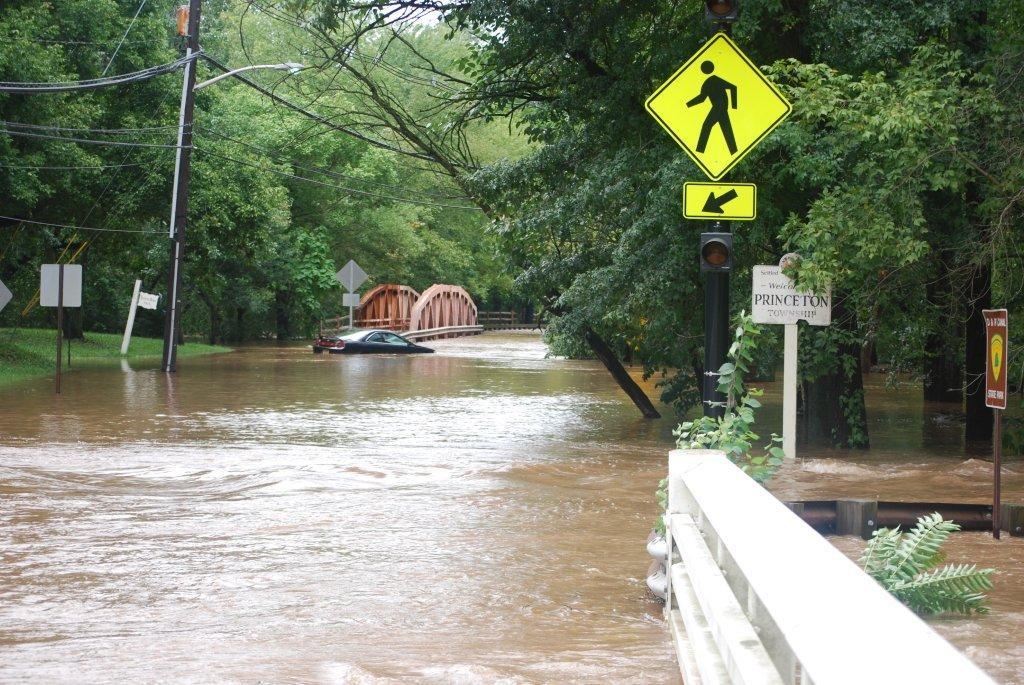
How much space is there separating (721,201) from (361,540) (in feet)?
12.4

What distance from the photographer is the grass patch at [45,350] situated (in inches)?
1286

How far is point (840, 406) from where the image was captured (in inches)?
702

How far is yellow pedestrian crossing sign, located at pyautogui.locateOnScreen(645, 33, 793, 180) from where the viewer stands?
1016 cm

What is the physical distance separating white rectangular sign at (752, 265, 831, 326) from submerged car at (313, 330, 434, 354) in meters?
35.7

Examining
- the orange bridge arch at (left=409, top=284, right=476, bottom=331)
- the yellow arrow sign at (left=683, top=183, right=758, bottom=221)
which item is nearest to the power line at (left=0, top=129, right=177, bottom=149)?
the yellow arrow sign at (left=683, top=183, right=758, bottom=221)

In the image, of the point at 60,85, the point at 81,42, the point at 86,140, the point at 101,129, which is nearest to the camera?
the point at 60,85

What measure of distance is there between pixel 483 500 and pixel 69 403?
540 inches

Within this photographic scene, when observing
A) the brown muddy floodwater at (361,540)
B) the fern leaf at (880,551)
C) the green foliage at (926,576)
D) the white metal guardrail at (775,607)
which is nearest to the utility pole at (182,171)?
the brown muddy floodwater at (361,540)

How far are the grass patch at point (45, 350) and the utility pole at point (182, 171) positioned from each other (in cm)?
313

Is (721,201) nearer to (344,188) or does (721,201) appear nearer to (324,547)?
(324,547)

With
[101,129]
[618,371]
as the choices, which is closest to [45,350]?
[101,129]

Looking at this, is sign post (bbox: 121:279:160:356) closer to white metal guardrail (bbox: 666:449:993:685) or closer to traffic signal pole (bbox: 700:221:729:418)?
traffic signal pole (bbox: 700:221:729:418)

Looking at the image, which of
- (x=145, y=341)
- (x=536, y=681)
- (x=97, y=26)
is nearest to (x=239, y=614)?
(x=536, y=681)

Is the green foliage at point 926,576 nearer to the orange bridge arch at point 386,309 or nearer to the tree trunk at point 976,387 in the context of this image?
the tree trunk at point 976,387
